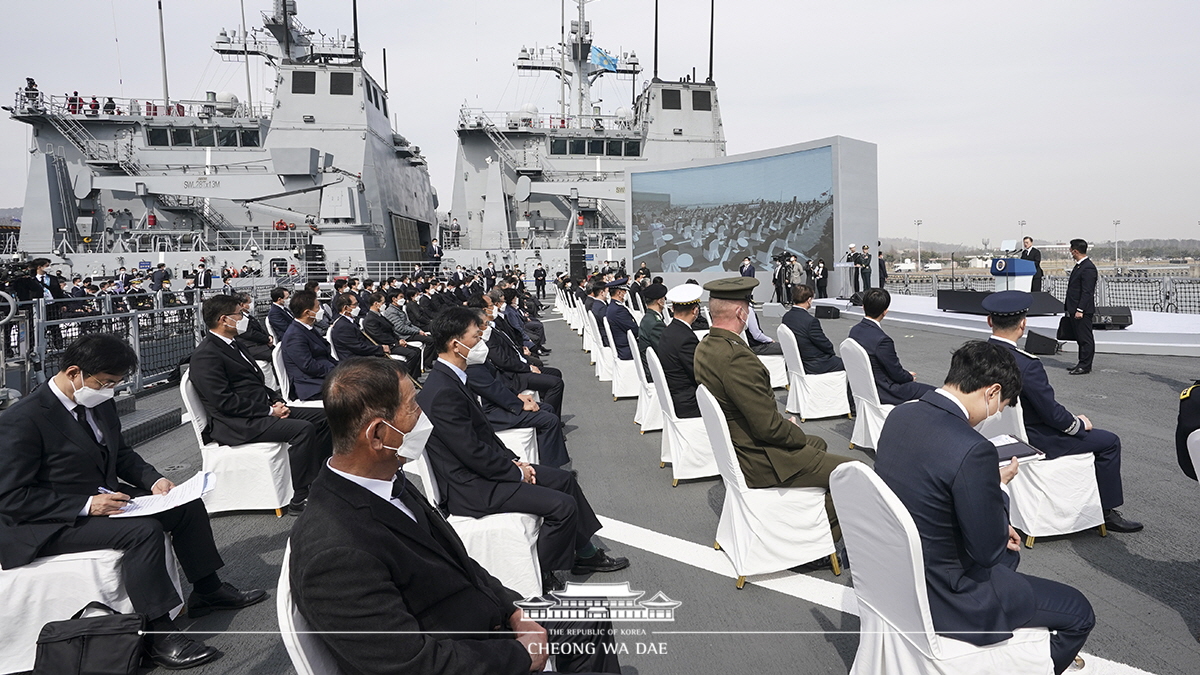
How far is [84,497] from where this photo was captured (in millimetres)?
3113

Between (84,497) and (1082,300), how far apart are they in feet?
34.9

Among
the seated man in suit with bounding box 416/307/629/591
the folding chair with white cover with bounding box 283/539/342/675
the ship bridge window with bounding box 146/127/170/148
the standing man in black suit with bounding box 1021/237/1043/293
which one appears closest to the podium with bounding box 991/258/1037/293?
the standing man in black suit with bounding box 1021/237/1043/293

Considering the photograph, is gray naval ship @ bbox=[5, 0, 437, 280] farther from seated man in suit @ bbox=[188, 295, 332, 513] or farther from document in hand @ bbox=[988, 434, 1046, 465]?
document in hand @ bbox=[988, 434, 1046, 465]

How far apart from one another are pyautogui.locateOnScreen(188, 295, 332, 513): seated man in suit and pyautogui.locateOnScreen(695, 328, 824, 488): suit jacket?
2851 mm

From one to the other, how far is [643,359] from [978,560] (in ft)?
18.7

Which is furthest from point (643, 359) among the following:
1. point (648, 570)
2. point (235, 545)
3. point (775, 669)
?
point (775, 669)

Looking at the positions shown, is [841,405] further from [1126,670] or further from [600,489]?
[1126,670]

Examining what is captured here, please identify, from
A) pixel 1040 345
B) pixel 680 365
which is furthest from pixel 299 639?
pixel 1040 345

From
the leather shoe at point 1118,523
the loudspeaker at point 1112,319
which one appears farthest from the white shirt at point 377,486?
the loudspeaker at point 1112,319

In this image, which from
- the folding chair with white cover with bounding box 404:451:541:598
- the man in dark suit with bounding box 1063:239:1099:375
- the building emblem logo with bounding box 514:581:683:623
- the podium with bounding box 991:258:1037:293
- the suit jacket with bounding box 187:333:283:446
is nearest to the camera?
the building emblem logo with bounding box 514:581:683:623

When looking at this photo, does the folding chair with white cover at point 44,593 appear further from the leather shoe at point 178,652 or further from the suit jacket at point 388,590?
the suit jacket at point 388,590

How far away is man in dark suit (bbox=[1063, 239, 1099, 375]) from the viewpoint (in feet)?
29.0

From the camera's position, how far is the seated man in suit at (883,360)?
567 cm

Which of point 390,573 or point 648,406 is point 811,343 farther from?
point 390,573
